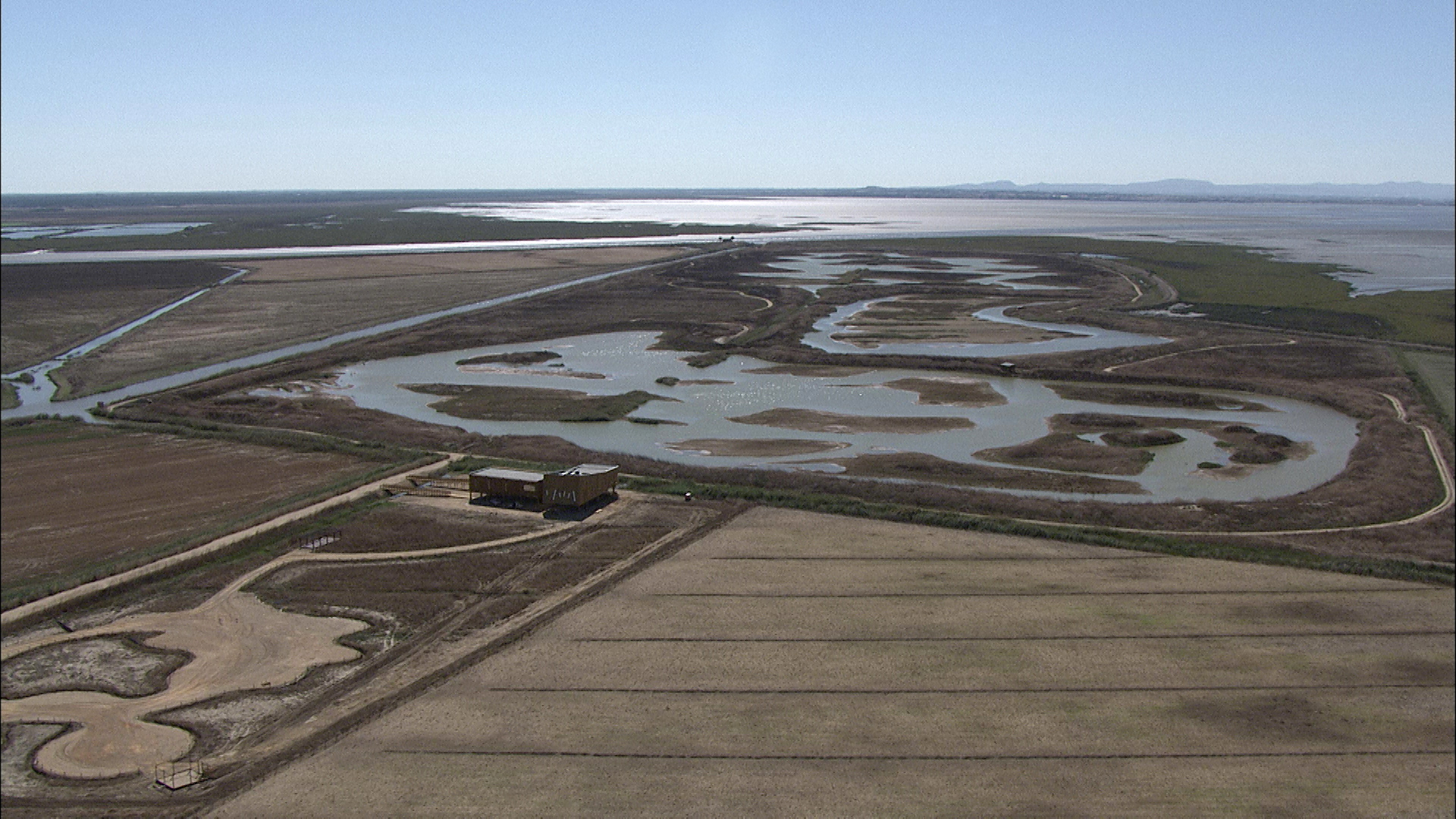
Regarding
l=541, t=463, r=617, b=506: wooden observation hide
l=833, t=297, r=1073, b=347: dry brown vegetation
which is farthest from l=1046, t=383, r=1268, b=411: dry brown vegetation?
l=541, t=463, r=617, b=506: wooden observation hide

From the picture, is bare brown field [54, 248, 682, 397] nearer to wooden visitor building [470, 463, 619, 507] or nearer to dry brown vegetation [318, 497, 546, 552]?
dry brown vegetation [318, 497, 546, 552]

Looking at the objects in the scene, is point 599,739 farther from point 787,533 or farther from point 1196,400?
point 1196,400

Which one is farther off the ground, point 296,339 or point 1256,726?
point 296,339

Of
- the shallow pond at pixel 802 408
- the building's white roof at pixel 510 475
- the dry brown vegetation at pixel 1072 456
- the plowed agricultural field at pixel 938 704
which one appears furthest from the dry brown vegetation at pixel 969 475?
the building's white roof at pixel 510 475

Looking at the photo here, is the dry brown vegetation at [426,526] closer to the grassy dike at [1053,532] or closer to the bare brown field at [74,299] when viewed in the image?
the grassy dike at [1053,532]

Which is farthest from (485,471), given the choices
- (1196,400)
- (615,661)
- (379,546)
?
(1196,400)

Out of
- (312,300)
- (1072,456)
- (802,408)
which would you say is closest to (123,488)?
(802,408)

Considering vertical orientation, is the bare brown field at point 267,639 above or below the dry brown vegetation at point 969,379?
below
